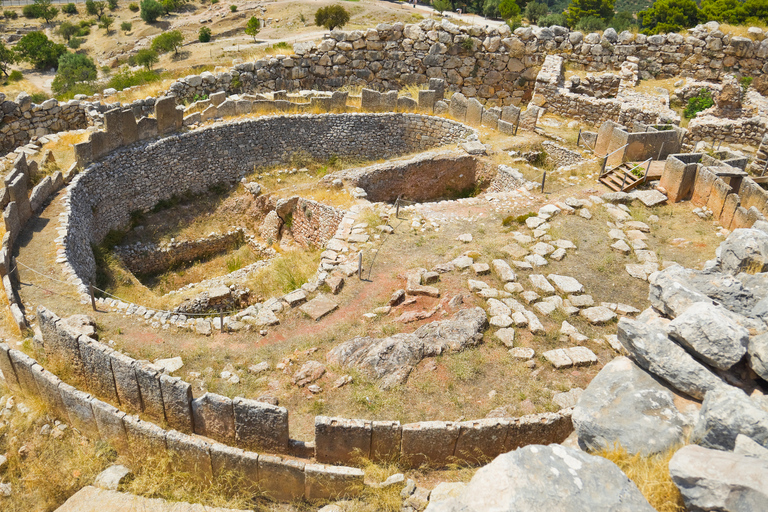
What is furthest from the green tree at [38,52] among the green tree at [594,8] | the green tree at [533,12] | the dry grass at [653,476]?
the dry grass at [653,476]

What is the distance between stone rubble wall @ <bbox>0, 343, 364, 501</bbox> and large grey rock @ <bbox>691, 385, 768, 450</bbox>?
3.99 m

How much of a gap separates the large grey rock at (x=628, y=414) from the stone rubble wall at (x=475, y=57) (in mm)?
18277

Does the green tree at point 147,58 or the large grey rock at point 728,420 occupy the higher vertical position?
the large grey rock at point 728,420

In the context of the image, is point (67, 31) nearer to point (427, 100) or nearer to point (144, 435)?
point (427, 100)

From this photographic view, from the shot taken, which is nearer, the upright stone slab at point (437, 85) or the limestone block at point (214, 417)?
the limestone block at point (214, 417)

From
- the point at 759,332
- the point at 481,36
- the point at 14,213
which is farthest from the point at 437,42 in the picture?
the point at 759,332

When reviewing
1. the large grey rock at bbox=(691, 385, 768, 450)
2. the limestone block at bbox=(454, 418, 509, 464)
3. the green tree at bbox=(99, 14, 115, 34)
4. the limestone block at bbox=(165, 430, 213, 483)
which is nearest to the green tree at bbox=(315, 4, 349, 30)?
the limestone block at bbox=(165, 430, 213, 483)

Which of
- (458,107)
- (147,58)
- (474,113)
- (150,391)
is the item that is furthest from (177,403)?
(147,58)

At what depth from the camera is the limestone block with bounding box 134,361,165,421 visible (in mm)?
8227

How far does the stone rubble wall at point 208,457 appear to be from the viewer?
7441 mm

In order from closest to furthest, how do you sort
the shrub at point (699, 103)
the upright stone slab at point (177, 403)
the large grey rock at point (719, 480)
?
the large grey rock at point (719, 480), the upright stone slab at point (177, 403), the shrub at point (699, 103)

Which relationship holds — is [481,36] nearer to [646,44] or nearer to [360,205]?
[646,44]

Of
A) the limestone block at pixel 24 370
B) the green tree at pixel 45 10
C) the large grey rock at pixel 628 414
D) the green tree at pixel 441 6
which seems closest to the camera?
the large grey rock at pixel 628 414

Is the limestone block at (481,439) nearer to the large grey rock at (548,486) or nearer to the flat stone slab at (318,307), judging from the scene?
the large grey rock at (548,486)
